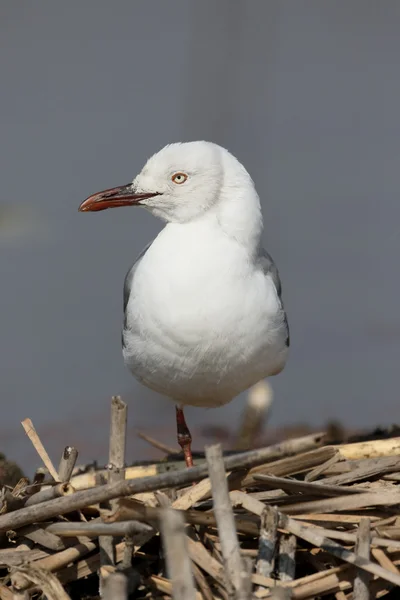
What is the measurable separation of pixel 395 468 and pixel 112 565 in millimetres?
1313

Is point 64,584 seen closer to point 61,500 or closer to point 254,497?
point 61,500

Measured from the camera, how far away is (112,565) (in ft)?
12.6

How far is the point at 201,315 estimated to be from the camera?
476cm

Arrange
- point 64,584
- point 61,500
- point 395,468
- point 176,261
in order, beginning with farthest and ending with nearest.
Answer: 1. point 176,261
2. point 395,468
3. point 64,584
4. point 61,500

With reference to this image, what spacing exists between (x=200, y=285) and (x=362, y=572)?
1.60 meters

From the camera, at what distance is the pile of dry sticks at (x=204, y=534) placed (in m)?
3.59

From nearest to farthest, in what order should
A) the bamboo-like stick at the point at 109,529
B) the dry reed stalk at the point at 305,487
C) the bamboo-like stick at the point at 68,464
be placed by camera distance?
1. the bamboo-like stick at the point at 109,529
2. the dry reed stalk at the point at 305,487
3. the bamboo-like stick at the point at 68,464

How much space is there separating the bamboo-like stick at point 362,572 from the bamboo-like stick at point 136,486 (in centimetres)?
58

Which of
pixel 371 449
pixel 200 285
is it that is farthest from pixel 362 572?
pixel 200 285

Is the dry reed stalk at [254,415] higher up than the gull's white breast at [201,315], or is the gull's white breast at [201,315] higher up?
the dry reed stalk at [254,415]

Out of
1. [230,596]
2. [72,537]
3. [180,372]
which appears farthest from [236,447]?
[230,596]

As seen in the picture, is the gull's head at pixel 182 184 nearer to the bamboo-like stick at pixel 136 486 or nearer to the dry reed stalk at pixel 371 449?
the dry reed stalk at pixel 371 449

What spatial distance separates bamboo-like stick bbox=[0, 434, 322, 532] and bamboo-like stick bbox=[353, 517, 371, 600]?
582 millimetres

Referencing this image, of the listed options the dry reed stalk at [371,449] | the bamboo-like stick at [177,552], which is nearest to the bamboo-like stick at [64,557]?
the bamboo-like stick at [177,552]
